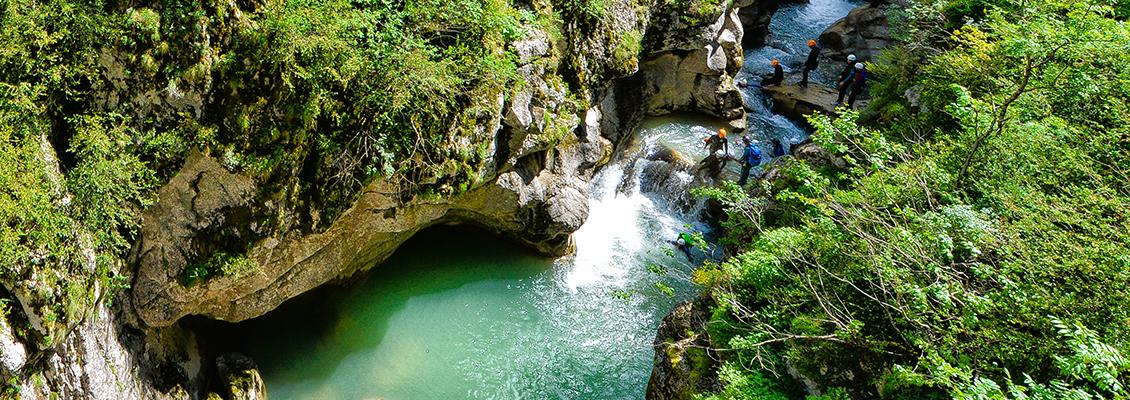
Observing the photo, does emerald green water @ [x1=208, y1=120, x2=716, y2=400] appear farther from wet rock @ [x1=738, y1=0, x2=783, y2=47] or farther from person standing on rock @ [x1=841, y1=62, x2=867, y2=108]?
wet rock @ [x1=738, y1=0, x2=783, y2=47]

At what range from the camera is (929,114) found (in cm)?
1272

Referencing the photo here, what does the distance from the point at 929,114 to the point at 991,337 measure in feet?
24.6

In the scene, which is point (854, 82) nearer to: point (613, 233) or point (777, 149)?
point (777, 149)

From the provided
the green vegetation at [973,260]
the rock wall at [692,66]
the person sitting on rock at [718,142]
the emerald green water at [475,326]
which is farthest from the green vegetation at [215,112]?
the person sitting on rock at [718,142]

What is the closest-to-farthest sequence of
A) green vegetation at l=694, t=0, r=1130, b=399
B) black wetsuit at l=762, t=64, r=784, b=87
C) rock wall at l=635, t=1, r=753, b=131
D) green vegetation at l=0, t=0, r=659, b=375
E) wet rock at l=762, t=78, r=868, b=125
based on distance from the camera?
1. green vegetation at l=694, t=0, r=1130, b=399
2. green vegetation at l=0, t=0, r=659, b=375
3. rock wall at l=635, t=1, r=753, b=131
4. wet rock at l=762, t=78, r=868, b=125
5. black wetsuit at l=762, t=64, r=784, b=87

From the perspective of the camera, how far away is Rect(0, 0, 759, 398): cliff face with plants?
7551 millimetres

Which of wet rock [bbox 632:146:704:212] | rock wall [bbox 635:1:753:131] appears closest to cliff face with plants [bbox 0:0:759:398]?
rock wall [bbox 635:1:753:131]

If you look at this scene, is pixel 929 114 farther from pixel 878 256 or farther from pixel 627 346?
pixel 627 346

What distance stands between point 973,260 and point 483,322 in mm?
8993

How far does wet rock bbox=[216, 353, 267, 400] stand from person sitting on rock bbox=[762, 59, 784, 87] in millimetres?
17246

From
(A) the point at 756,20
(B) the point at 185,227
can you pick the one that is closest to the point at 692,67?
(A) the point at 756,20

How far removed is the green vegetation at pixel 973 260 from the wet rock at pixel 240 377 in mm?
8053

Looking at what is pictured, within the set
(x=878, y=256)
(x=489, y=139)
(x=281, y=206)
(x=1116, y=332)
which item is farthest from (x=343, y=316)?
(x=1116, y=332)

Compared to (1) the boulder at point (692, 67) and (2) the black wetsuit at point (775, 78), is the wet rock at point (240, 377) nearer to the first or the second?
(1) the boulder at point (692, 67)
